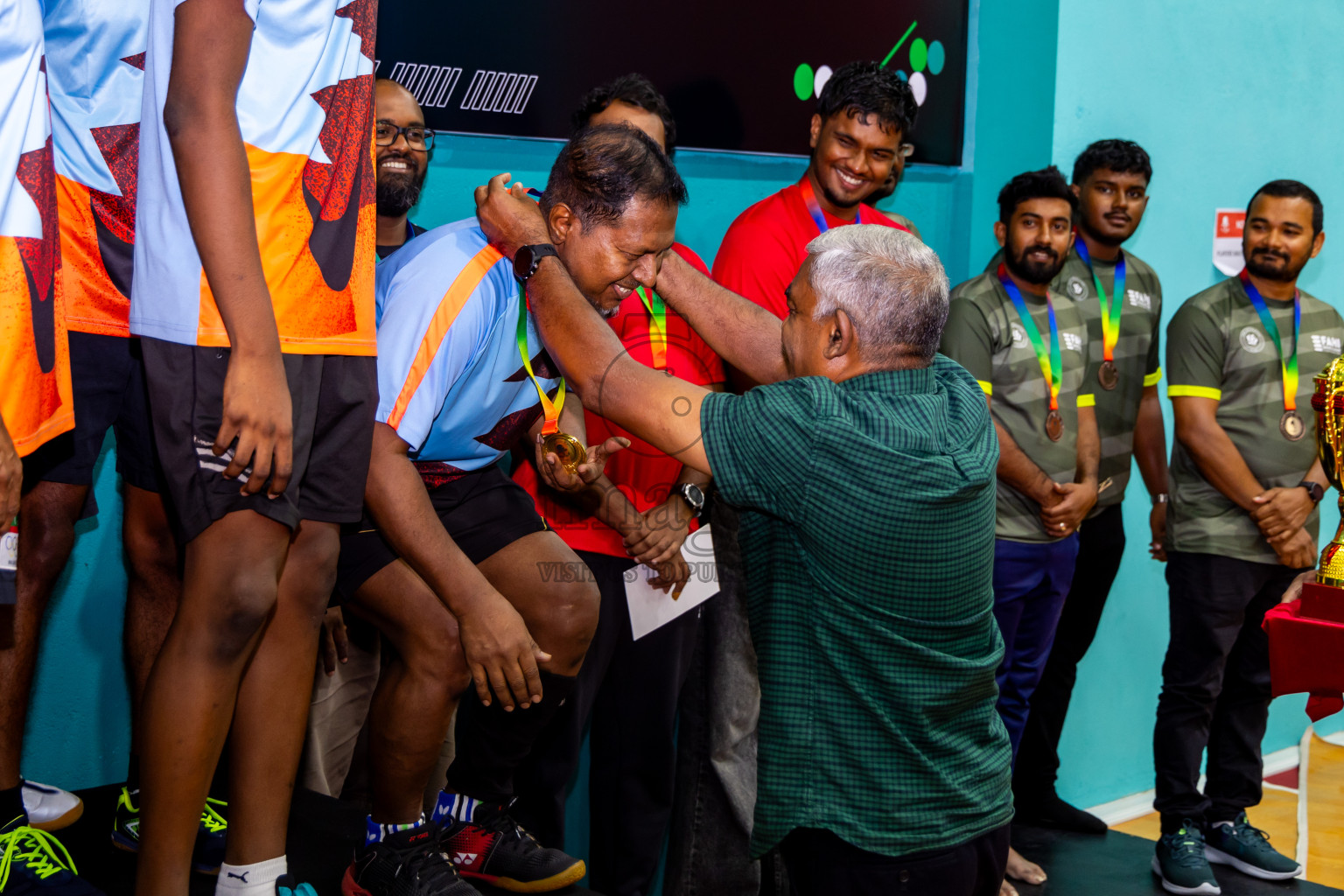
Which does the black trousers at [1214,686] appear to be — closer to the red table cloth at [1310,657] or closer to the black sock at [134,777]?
the red table cloth at [1310,657]

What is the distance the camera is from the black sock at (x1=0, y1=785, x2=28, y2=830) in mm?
1877

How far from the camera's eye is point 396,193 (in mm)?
2705

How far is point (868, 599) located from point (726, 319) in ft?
2.86

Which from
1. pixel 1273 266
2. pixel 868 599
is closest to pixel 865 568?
pixel 868 599

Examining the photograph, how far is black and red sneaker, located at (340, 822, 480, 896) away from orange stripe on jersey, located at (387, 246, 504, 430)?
0.71 meters

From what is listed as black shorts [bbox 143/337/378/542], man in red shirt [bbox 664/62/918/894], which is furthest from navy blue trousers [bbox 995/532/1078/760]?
black shorts [bbox 143/337/378/542]

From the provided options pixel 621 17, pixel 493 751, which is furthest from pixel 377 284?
pixel 621 17

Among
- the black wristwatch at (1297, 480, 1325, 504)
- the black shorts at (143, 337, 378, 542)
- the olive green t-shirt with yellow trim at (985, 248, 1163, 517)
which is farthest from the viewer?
the olive green t-shirt with yellow trim at (985, 248, 1163, 517)

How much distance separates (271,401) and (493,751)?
2.86 ft

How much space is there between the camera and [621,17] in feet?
10.9

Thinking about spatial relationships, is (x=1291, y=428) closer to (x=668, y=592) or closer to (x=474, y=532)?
(x=668, y=592)

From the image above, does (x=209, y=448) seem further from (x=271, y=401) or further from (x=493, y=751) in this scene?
(x=493, y=751)

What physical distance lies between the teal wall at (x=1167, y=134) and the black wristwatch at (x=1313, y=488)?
1033 mm

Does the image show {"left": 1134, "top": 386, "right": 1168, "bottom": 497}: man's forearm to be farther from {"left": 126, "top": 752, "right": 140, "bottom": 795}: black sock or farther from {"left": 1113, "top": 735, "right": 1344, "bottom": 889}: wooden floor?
Result: {"left": 126, "top": 752, "right": 140, "bottom": 795}: black sock
